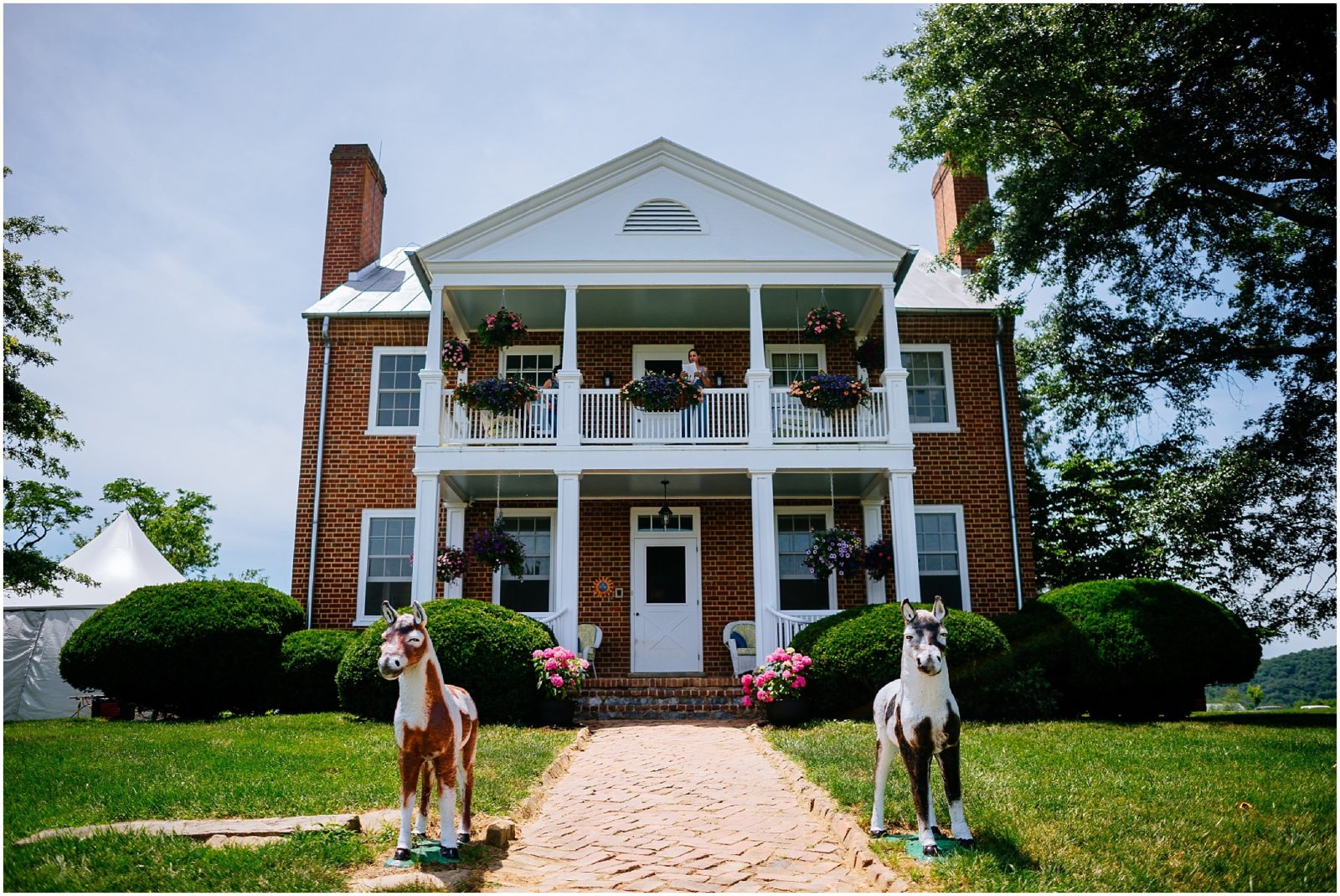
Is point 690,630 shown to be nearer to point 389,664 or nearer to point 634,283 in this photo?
point 634,283

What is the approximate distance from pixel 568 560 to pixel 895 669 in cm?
462

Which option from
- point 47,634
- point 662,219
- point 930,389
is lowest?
point 47,634

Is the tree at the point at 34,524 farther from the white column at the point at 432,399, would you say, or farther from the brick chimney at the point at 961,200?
the brick chimney at the point at 961,200

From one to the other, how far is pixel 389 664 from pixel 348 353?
12.5m

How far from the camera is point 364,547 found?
1541 centimetres

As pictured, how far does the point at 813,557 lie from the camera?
44.3 feet

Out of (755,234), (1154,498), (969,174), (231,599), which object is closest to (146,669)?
(231,599)

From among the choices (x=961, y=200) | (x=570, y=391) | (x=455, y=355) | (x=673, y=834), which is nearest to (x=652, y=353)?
(x=570, y=391)

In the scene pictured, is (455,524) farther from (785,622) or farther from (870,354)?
(870,354)

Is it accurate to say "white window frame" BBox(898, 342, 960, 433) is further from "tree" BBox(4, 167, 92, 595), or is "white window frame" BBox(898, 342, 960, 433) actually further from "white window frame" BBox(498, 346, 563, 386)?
"tree" BBox(4, 167, 92, 595)

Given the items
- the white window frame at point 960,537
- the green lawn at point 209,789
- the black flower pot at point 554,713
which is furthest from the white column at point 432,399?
the white window frame at point 960,537

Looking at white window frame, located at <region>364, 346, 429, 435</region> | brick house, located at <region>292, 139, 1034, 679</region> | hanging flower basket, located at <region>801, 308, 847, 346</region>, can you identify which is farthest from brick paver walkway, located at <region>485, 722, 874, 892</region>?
white window frame, located at <region>364, 346, 429, 435</region>

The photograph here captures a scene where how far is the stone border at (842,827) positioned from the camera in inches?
191

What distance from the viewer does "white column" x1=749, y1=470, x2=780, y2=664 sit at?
41.5ft
